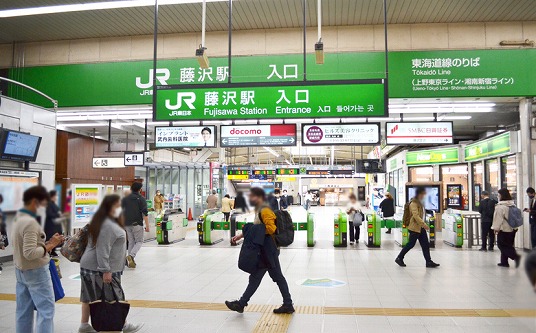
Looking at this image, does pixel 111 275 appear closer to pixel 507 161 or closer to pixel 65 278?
pixel 65 278

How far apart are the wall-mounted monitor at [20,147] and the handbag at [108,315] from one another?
140cm

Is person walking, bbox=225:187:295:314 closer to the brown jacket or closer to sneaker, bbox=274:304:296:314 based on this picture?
sneaker, bbox=274:304:296:314

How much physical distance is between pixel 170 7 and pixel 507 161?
9.24m

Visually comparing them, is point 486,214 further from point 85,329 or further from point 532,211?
point 85,329

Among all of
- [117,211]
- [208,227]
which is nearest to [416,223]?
[208,227]

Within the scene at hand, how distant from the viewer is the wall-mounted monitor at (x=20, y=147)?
11.5 ft

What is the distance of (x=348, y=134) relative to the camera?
902 cm

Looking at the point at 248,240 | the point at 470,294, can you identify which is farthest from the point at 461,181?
the point at 248,240

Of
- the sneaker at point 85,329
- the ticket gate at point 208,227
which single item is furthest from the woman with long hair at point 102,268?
the ticket gate at point 208,227

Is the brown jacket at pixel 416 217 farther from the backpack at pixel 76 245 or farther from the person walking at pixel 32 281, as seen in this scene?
the person walking at pixel 32 281

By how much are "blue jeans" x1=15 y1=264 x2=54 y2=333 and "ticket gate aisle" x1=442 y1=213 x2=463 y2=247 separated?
32.3ft

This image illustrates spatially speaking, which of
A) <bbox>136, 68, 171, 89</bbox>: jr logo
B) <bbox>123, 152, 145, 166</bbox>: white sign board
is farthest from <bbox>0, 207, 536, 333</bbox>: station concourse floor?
<bbox>123, 152, 145, 166</bbox>: white sign board

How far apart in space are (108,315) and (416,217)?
576 centimetres

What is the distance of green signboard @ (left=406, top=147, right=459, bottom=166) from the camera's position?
1536cm
